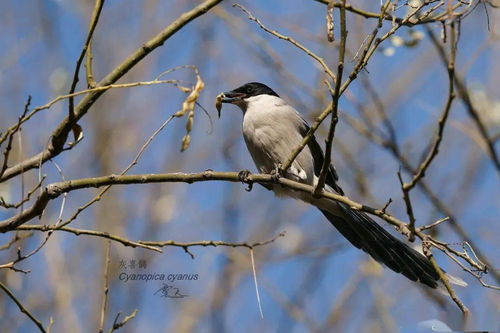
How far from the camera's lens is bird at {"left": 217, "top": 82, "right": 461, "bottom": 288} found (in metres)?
3.67

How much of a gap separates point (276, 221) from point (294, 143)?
7.79 feet

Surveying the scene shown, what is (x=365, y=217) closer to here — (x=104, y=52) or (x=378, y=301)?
(x=378, y=301)

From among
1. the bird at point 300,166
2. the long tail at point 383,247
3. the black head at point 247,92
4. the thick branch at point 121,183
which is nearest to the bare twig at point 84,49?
the thick branch at point 121,183

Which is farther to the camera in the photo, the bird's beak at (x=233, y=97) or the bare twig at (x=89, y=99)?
the bird's beak at (x=233, y=97)

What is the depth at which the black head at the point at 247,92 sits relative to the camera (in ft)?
15.4

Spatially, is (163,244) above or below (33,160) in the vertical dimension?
below

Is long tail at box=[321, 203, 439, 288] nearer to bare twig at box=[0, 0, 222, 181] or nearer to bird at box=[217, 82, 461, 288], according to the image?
bird at box=[217, 82, 461, 288]

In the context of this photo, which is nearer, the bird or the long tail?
the long tail

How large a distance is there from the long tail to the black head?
3.26 feet

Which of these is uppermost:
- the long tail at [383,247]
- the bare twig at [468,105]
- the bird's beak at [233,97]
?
the bird's beak at [233,97]

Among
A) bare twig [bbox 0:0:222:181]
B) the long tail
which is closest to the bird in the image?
the long tail

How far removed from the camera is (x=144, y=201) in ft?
22.7

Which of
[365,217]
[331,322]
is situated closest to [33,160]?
[365,217]

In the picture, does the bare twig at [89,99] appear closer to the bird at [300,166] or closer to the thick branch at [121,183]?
the thick branch at [121,183]
